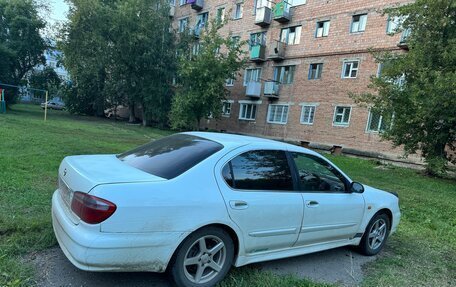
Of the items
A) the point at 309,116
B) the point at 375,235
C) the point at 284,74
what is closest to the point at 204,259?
the point at 375,235

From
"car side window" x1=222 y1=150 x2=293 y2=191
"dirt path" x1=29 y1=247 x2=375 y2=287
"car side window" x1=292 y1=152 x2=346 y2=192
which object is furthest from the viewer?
"car side window" x1=292 y1=152 x2=346 y2=192

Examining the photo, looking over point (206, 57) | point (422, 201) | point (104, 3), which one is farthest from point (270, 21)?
point (422, 201)

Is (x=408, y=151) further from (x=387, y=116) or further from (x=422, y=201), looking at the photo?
(x=422, y=201)

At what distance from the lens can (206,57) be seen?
25062 millimetres

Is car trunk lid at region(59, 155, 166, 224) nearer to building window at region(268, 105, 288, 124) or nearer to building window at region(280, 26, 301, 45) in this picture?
building window at region(268, 105, 288, 124)

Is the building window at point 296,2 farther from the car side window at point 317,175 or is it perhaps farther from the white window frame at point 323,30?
the car side window at point 317,175

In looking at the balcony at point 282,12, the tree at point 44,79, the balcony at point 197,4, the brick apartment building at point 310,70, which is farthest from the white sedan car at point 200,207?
the tree at point 44,79

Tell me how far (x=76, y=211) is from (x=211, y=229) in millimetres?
1199

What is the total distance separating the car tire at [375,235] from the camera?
184 inches

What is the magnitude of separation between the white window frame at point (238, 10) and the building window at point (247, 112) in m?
7.82

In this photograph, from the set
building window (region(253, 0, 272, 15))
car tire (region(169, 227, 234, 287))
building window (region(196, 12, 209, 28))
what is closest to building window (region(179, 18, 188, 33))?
building window (region(196, 12, 209, 28))

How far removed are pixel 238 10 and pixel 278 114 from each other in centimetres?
1043

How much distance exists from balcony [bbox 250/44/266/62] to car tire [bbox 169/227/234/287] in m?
25.0

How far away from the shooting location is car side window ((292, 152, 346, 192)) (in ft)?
13.1
